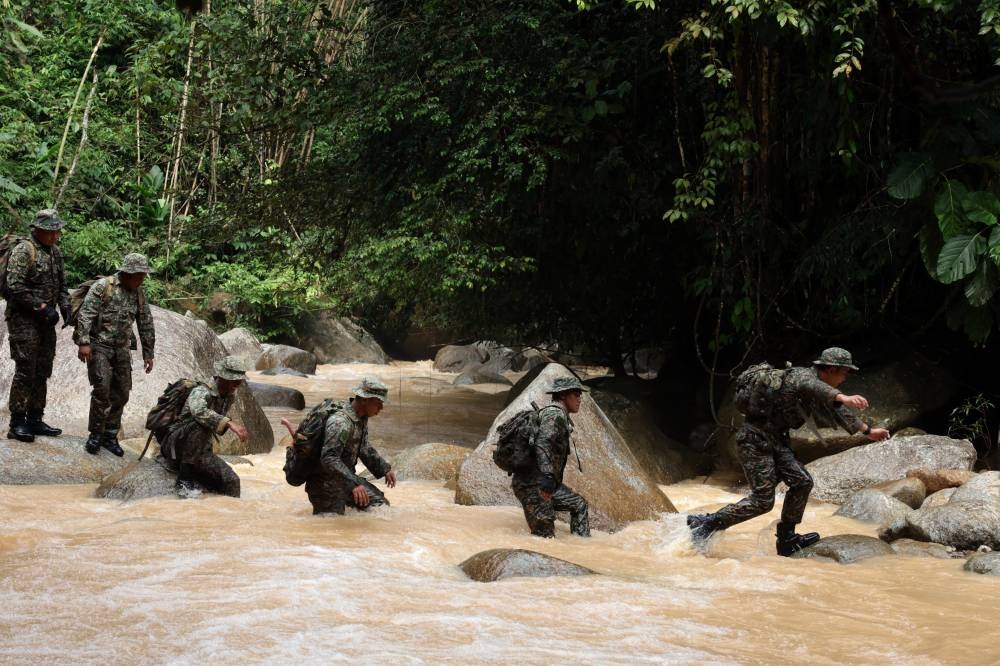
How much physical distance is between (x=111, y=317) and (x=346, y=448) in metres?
2.51

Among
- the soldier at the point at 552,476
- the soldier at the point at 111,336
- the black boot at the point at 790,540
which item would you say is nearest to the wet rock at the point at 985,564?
the black boot at the point at 790,540

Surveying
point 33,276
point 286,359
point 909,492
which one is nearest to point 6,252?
point 33,276

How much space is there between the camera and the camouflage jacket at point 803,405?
6676 millimetres

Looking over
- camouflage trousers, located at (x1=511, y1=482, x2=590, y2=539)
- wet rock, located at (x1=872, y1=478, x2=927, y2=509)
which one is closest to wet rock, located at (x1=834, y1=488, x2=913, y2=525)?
wet rock, located at (x1=872, y1=478, x2=927, y2=509)

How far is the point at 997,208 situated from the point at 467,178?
200 inches

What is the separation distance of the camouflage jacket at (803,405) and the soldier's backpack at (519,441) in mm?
1455

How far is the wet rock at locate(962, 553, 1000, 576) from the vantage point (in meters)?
6.60

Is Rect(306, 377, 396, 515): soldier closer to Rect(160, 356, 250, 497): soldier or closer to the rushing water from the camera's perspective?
the rushing water

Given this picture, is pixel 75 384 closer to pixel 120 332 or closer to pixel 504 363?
pixel 120 332

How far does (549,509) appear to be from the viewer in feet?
24.6

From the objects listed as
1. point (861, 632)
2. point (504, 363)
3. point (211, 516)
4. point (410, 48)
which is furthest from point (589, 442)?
point (504, 363)

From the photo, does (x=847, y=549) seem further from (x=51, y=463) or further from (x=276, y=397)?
(x=276, y=397)

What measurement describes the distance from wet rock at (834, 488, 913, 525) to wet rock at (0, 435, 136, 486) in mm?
5858

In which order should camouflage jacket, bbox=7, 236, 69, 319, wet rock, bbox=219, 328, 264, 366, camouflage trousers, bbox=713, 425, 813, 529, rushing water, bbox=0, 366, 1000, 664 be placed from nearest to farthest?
rushing water, bbox=0, 366, 1000, 664 → camouflage trousers, bbox=713, 425, 813, 529 → camouflage jacket, bbox=7, 236, 69, 319 → wet rock, bbox=219, 328, 264, 366
